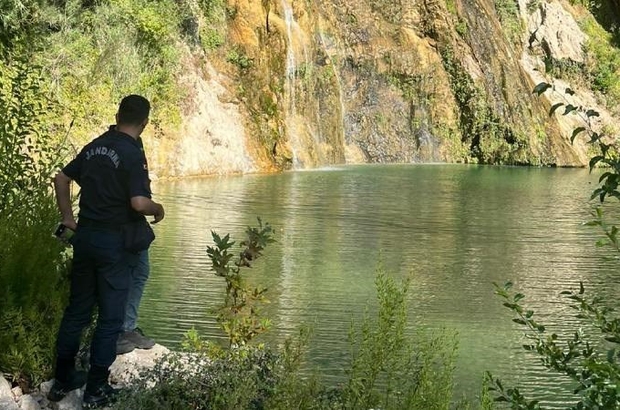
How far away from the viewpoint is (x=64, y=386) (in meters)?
5.20

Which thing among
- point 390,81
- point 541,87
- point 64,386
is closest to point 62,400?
point 64,386

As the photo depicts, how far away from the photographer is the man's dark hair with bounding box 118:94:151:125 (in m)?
5.38

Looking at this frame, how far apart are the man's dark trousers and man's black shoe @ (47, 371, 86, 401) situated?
0.07 m

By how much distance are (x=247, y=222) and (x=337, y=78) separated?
27506mm

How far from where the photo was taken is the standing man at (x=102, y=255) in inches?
203

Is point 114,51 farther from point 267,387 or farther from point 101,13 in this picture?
point 267,387

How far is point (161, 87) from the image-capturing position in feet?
99.3

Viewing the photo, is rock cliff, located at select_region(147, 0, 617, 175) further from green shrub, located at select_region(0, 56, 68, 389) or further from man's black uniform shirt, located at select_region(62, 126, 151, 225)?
man's black uniform shirt, located at select_region(62, 126, 151, 225)

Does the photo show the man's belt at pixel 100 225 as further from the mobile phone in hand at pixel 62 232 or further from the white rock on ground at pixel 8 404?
the white rock on ground at pixel 8 404

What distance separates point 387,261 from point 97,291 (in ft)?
30.1

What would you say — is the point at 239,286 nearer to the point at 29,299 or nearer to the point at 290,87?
the point at 29,299

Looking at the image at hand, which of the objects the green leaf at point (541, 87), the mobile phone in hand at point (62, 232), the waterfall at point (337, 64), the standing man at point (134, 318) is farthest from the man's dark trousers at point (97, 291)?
the waterfall at point (337, 64)

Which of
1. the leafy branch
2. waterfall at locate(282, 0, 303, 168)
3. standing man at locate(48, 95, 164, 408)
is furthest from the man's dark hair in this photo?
waterfall at locate(282, 0, 303, 168)

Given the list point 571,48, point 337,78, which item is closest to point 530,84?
point 571,48
